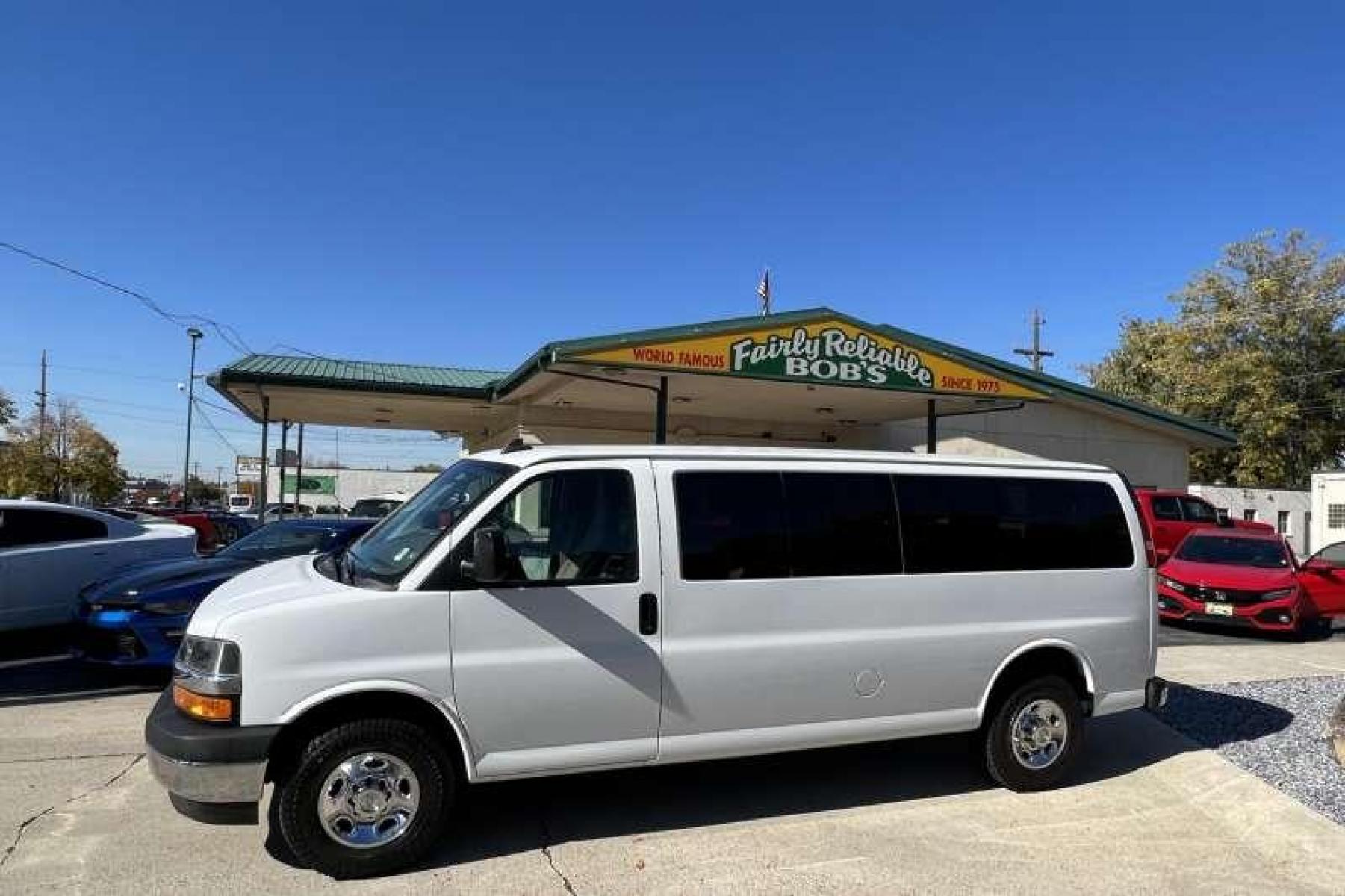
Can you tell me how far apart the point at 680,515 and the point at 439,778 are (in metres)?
1.69

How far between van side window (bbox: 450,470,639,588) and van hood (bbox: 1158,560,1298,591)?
35.4 feet

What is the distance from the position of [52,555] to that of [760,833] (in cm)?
803

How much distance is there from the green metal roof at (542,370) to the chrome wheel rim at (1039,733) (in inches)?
312

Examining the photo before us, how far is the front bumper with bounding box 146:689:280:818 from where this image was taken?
404 cm

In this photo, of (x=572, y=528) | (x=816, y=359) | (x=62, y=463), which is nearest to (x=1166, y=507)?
(x=816, y=359)

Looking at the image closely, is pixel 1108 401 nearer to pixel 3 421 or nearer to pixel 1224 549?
pixel 1224 549

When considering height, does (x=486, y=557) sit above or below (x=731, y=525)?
below

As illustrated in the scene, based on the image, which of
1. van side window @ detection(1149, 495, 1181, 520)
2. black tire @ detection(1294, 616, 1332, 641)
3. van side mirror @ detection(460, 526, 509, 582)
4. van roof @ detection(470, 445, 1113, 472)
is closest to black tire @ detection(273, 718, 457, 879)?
van side mirror @ detection(460, 526, 509, 582)

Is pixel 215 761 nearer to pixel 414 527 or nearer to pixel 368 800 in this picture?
pixel 368 800

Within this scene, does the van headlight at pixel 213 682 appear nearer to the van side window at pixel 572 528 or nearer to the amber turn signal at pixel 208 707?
the amber turn signal at pixel 208 707

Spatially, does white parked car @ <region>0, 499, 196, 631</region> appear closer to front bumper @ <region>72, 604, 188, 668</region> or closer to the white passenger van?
front bumper @ <region>72, 604, 188, 668</region>

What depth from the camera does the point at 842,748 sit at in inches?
259

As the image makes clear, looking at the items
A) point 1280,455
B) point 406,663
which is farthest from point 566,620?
point 1280,455

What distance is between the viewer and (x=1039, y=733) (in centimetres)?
577
